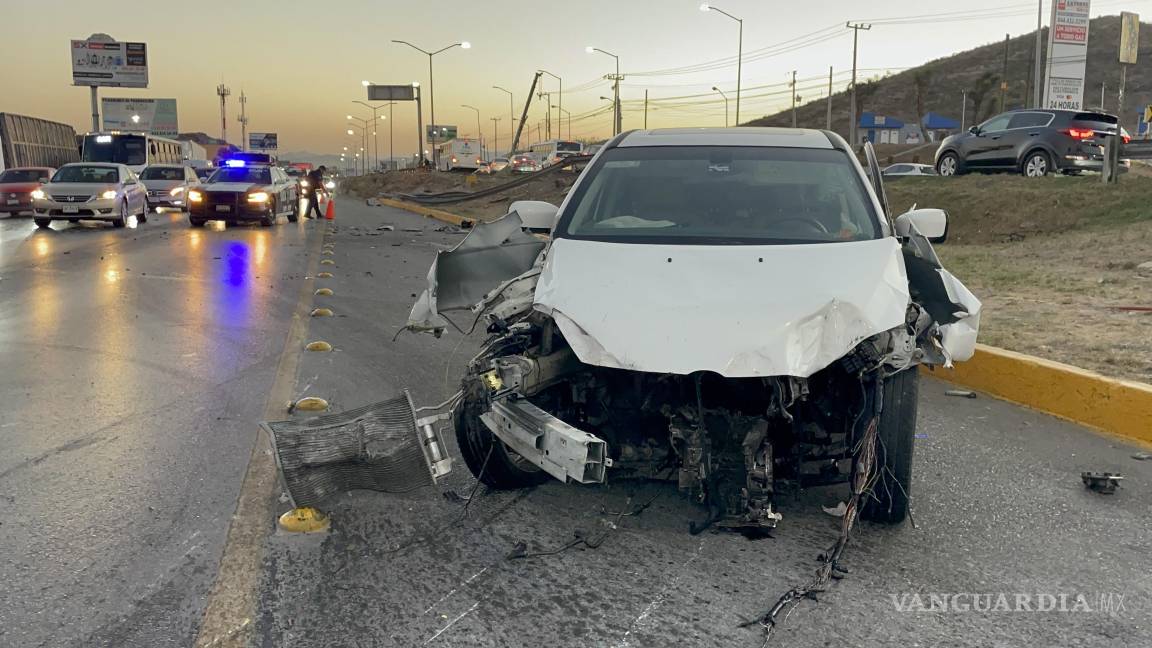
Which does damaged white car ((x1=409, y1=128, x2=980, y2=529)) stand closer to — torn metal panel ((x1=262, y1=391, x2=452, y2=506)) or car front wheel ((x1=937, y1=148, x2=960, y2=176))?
torn metal panel ((x1=262, y1=391, x2=452, y2=506))

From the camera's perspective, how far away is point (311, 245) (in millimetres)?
17359

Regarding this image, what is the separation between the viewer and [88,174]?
883 inches

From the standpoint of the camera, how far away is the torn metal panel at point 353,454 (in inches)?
148

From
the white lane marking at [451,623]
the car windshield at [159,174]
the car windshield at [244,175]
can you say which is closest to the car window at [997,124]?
the car windshield at [244,175]

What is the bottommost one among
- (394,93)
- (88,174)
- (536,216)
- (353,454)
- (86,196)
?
(353,454)

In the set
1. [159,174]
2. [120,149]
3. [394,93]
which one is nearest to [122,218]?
[159,174]

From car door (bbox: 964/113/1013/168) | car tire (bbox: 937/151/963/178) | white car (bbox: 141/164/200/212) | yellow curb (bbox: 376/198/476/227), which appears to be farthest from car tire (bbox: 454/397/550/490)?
white car (bbox: 141/164/200/212)

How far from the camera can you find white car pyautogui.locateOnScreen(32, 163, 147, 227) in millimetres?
21094

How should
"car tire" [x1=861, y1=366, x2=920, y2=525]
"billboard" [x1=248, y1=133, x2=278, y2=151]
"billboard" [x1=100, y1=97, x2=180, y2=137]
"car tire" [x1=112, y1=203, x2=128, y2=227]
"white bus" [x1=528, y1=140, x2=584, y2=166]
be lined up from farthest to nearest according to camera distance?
"billboard" [x1=248, y1=133, x2=278, y2=151] → "billboard" [x1=100, y1=97, x2=180, y2=137] → "white bus" [x1=528, y1=140, x2=584, y2=166] → "car tire" [x1=112, y1=203, x2=128, y2=227] → "car tire" [x1=861, y1=366, x2=920, y2=525]

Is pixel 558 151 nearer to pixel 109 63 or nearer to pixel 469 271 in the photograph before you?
pixel 109 63

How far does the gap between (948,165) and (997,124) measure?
5.76 feet

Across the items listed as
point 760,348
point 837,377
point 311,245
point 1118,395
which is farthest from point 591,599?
point 311,245

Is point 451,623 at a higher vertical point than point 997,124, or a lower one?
lower

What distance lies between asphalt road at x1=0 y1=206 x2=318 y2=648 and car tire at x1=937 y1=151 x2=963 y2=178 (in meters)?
15.8
